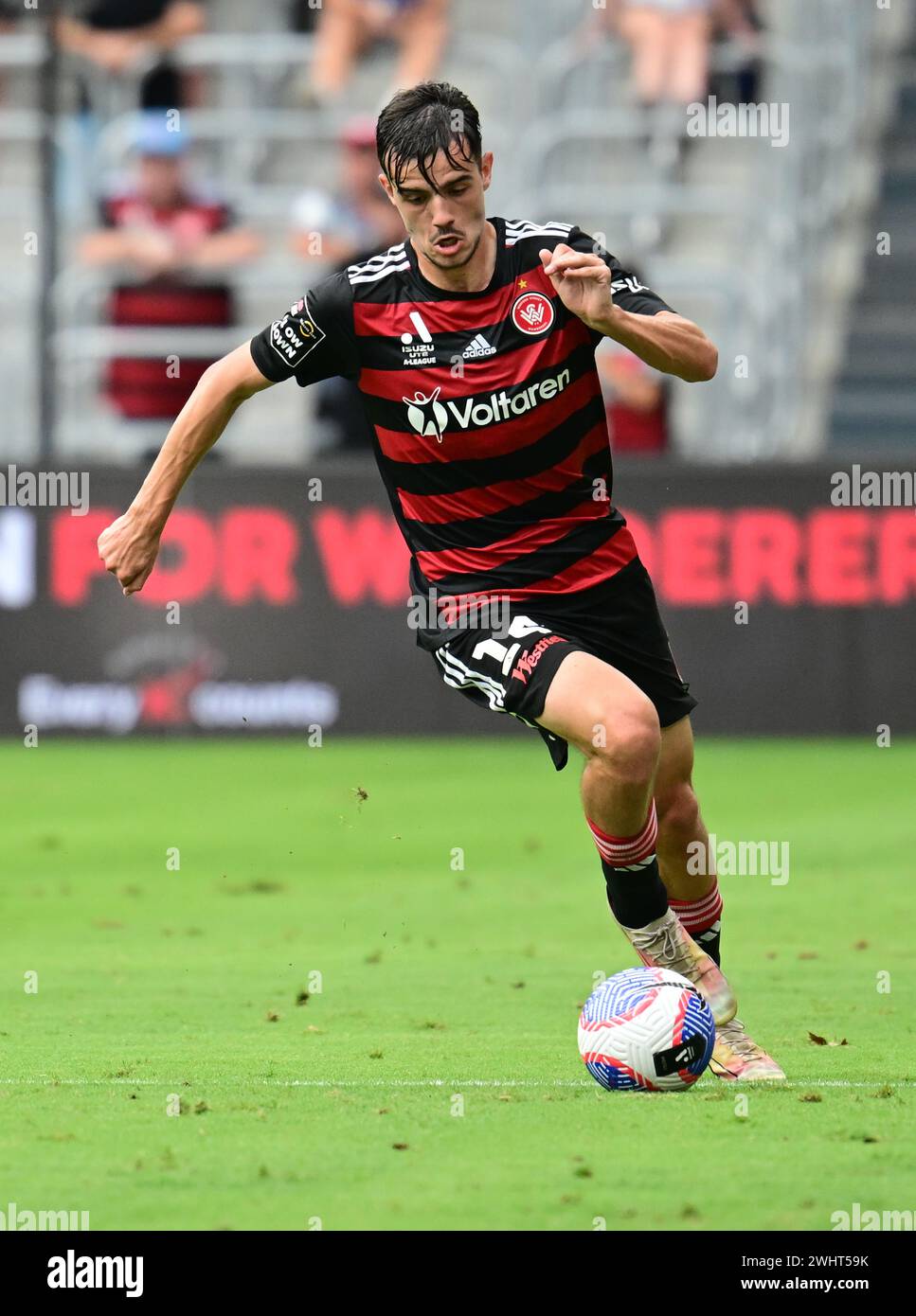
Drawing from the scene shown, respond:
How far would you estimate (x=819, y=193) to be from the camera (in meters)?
19.1

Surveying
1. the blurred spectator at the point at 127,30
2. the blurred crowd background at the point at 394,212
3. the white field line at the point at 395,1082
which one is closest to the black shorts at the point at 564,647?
the white field line at the point at 395,1082

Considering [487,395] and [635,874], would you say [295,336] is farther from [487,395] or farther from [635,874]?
[635,874]

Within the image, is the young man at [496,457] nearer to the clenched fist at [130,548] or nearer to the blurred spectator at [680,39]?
the clenched fist at [130,548]

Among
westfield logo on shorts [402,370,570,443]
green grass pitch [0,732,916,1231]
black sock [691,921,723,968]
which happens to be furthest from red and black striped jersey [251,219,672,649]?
green grass pitch [0,732,916,1231]

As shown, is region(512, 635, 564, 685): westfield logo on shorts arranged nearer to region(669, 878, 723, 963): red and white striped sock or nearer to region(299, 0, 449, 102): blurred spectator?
region(669, 878, 723, 963): red and white striped sock

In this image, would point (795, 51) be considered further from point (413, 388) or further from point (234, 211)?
point (413, 388)

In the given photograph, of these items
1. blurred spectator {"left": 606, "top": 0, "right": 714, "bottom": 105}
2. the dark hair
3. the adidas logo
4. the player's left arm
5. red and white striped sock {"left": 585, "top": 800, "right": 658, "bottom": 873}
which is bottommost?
red and white striped sock {"left": 585, "top": 800, "right": 658, "bottom": 873}

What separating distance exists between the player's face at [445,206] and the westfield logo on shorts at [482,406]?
38 cm

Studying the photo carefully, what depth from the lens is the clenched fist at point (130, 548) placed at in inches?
254

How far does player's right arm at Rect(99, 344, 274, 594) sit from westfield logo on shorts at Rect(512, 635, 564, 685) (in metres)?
1.06

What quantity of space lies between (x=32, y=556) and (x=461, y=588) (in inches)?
Result: 375

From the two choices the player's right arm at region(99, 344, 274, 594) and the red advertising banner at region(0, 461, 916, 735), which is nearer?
the player's right arm at region(99, 344, 274, 594)

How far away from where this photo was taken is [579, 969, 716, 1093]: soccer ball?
5891 millimetres

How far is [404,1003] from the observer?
7.56 m
